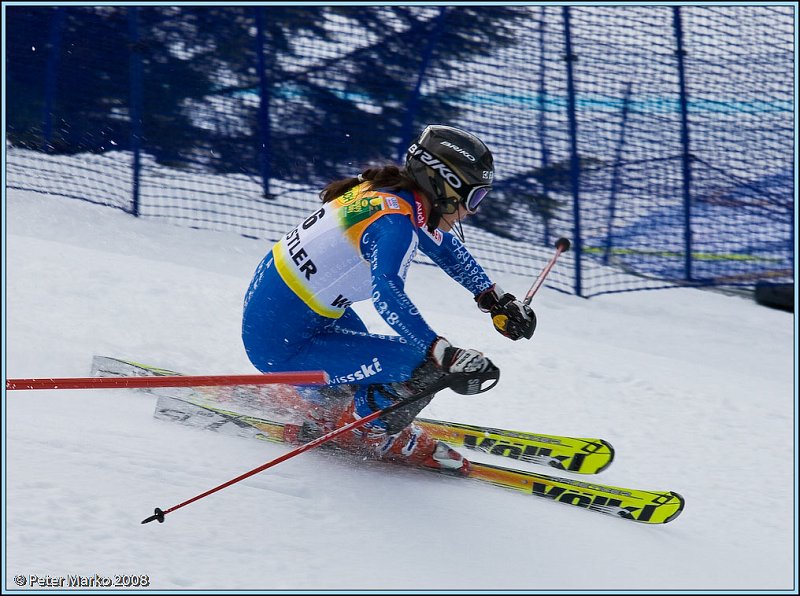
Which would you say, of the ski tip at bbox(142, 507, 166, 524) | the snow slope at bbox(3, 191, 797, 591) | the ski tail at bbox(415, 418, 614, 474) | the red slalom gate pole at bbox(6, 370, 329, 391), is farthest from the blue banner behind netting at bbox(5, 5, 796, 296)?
the ski tip at bbox(142, 507, 166, 524)

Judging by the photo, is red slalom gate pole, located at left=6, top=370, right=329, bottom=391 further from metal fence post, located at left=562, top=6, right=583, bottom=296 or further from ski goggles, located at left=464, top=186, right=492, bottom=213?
metal fence post, located at left=562, top=6, right=583, bottom=296

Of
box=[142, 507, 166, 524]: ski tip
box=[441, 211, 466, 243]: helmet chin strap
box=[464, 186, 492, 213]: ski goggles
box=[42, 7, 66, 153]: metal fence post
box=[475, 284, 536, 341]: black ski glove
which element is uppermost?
box=[464, 186, 492, 213]: ski goggles

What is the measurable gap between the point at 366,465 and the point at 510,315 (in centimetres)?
96

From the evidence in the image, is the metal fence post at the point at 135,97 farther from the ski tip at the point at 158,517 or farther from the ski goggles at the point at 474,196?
the ski tip at the point at 158,517

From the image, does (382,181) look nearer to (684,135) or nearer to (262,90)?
(262,90)

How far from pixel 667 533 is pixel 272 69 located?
612cm

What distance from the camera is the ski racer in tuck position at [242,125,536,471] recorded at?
3381 mm

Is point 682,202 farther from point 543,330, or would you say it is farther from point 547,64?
point 543,330

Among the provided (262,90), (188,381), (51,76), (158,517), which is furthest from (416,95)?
(158,517)

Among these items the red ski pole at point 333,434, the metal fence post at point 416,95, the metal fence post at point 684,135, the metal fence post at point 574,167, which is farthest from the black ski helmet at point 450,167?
the metal fence post at point 684,135

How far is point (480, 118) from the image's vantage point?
848 cm

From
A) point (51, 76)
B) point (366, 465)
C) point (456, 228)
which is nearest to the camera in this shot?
point (366, 465)

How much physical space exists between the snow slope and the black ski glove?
0.75 m

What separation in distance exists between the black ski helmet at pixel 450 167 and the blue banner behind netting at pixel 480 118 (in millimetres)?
4286
